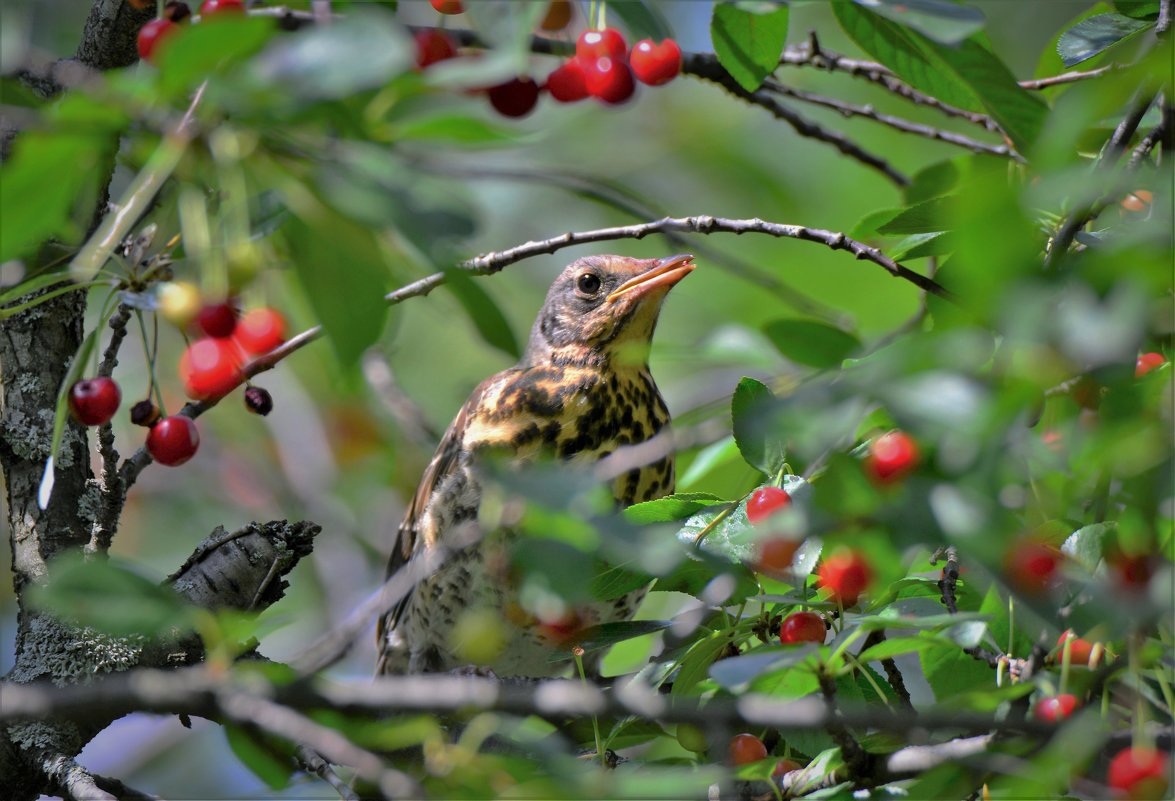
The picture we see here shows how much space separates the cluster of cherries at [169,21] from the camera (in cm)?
185

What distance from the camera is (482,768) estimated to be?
4.33ft

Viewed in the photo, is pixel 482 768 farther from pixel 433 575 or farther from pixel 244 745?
pixel 433 575

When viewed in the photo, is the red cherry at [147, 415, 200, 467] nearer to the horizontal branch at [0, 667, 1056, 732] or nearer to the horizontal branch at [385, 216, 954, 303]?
the horizontal branch at [385, 216, 954, 303]

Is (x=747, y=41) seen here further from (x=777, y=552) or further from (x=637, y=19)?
(x=777, y=552)

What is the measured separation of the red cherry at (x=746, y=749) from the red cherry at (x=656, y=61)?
46.4 inches

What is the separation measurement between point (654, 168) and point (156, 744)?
3913 mm

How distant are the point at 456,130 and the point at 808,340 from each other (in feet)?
5.65

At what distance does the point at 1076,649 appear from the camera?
1561 millimetres

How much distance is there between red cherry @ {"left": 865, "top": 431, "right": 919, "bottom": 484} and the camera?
1.36 metres

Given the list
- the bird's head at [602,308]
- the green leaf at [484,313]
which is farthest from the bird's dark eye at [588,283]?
the green leaf at [484,313]

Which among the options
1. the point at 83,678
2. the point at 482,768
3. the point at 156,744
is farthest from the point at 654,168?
the point at 482,768

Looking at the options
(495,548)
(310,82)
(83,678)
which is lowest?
(495,548)

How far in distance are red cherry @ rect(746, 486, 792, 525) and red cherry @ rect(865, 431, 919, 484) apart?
0.25 meters

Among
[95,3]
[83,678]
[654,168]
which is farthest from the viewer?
[654,168]
